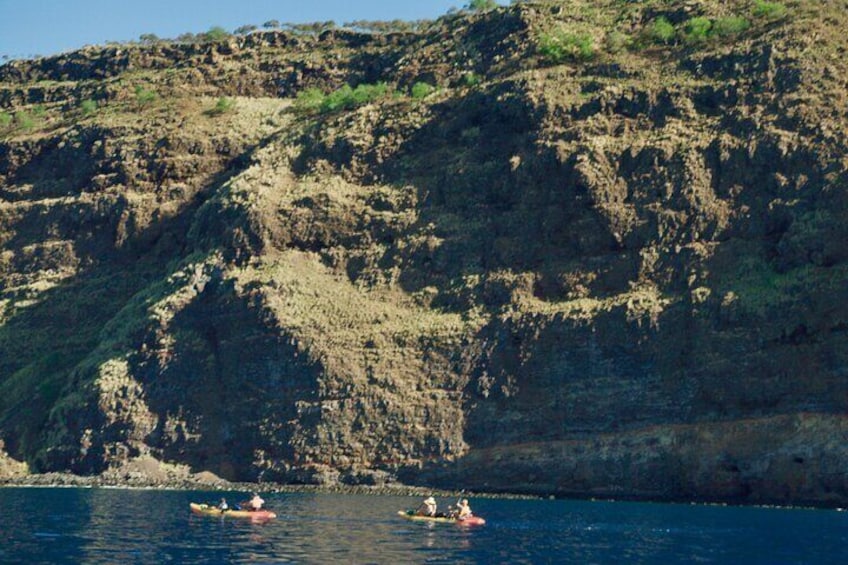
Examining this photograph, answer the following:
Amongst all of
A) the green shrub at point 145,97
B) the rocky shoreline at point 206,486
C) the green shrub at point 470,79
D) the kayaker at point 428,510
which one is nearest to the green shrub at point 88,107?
the green shrub at point 145,97

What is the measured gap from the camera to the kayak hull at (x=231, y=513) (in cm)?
6112

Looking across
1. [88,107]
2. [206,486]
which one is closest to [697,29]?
[206,486]

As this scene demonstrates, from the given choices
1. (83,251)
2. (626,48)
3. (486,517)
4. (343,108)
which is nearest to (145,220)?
(83,251)

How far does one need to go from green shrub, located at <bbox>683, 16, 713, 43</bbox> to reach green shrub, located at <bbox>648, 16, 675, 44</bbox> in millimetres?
1143

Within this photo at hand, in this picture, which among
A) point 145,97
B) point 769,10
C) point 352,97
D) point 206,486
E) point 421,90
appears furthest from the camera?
point 145,97

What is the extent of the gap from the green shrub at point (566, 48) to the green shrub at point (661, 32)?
15.7ft

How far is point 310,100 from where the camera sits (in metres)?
112

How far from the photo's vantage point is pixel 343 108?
10631 centimetres

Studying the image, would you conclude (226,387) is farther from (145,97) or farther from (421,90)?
(145,97)

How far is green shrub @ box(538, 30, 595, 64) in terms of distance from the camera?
9938 centimetres

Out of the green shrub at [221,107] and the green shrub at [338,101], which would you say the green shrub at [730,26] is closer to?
the green shrub at [338,101]

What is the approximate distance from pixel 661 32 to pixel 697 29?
3.23 m

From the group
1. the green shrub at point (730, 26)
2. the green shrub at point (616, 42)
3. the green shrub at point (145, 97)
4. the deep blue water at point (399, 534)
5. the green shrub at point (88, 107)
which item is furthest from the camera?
the green shrub at point (88, 107)

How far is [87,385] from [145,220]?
1983cm
